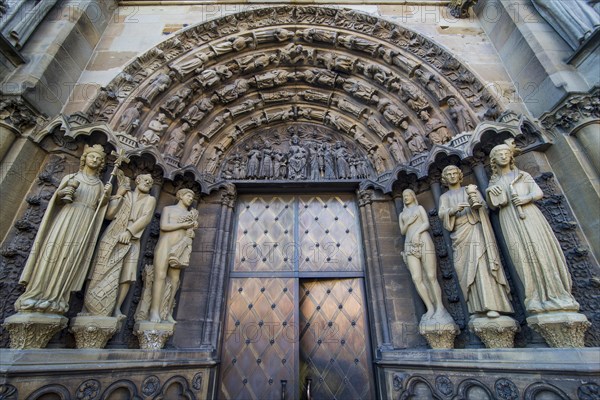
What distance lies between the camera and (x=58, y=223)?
2955 millimetres

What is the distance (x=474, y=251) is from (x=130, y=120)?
16.0 feet

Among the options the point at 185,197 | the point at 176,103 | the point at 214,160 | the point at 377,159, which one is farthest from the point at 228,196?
the point at 377,159

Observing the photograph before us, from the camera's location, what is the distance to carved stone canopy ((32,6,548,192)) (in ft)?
14.2

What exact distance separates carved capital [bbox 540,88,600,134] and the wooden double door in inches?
117

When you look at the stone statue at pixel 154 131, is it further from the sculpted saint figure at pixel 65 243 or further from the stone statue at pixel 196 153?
the sculpted saint figure at pixel 65 243

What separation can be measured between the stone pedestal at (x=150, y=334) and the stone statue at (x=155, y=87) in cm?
322

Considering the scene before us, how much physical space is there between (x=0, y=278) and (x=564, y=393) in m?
5.45

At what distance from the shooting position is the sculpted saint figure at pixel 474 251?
9.94 feet

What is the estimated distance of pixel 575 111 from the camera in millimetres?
3480

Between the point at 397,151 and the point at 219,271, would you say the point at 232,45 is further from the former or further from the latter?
the point at 219,271

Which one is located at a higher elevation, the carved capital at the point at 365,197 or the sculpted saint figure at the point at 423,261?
the carved capital at the point at 365,197

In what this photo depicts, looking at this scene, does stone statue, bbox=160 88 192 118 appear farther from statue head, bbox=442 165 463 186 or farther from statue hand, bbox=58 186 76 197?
statue head, bbox=442 165 463 186

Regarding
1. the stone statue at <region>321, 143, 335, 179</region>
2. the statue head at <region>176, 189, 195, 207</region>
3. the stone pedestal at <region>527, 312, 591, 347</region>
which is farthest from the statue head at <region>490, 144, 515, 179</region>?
the statue head at <region>176, 189, 195, 207</region>

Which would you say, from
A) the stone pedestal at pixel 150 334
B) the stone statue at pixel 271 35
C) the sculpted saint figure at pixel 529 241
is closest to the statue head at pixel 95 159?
the stone pedestal at pixel 150 334
